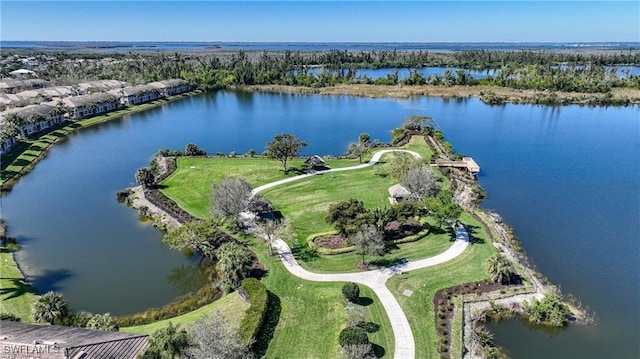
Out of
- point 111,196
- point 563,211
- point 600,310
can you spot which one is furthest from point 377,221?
point 111,196

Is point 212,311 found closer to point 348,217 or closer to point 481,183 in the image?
point 348,217

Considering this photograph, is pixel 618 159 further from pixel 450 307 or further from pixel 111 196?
pixel 111 196

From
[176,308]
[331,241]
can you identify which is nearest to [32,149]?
[176,308]

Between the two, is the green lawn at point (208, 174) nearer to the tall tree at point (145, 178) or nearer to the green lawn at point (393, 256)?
the tall tree at point (145, 178)

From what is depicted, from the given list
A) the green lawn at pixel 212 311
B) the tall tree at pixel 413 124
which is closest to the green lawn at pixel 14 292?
the green lawn at pixel 212 311

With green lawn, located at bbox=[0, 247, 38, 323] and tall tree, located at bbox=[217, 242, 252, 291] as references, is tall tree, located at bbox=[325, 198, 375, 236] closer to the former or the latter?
tall tree, located at bbox=[217, 242, 252, 291]

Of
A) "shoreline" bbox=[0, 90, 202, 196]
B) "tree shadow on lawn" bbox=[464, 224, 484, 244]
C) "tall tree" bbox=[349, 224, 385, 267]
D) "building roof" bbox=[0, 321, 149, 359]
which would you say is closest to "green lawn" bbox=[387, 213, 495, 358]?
"tree shadow on lawn" bbox=[464, 224, 484, 244]
